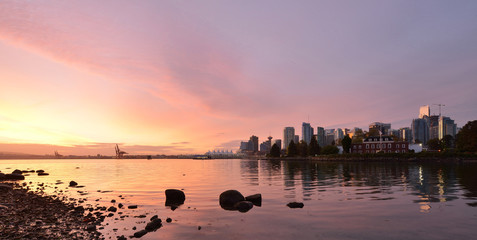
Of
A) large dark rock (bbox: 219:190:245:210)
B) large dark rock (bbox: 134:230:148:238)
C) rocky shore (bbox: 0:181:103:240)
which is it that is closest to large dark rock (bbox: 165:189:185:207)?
large dark rock (bbox: 219:190:245:210)

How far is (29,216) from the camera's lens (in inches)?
881

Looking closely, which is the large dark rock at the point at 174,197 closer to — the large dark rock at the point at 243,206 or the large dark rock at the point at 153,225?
the large dark rock at the point at 243,206

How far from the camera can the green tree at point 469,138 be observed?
140 meters

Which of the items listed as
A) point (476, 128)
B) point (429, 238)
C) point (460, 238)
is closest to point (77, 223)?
point (429, 238)

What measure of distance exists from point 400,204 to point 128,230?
2535 cm

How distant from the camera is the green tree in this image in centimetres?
14050

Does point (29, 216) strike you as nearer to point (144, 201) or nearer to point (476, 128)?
point (144, 201)

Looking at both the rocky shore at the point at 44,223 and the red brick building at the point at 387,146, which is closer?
the rocky shore at the point at 44,223

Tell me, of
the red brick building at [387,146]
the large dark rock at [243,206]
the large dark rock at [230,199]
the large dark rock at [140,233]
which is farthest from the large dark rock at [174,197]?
the red brick building at [387,146]

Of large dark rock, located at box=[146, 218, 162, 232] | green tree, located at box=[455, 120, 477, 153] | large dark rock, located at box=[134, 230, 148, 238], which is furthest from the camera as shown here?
green tree, located at box=[455, 120, 477, 153]

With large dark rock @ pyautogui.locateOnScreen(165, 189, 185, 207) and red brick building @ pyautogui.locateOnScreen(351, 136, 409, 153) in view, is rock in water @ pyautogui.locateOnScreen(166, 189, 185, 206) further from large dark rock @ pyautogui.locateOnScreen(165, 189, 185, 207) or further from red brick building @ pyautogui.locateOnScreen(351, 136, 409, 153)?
red brick building @ pyautogui.locateOnScreen(351, 136, 409, 153)

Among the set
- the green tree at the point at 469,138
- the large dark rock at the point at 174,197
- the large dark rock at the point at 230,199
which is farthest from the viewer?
the green tree at the point at 469,138

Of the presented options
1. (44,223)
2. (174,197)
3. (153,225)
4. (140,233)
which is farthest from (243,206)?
(44,223)

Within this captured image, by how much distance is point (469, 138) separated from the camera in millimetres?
143000
